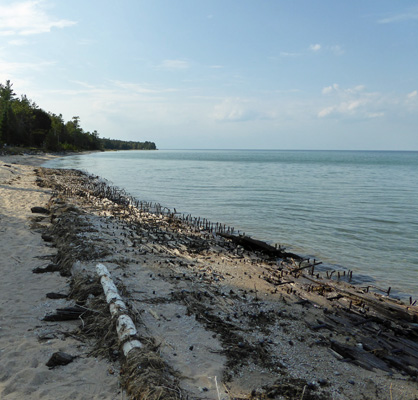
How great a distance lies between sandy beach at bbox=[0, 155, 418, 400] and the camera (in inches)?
209

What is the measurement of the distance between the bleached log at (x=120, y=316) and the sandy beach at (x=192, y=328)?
0.44 feet

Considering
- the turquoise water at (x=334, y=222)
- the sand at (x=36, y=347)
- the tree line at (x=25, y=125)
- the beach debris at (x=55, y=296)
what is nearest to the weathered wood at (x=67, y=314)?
the sand at (x=36, y=347)

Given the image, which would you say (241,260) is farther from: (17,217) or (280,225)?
(17,217)

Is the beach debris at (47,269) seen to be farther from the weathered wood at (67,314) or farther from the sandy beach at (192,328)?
the weathered wood at (67,314)

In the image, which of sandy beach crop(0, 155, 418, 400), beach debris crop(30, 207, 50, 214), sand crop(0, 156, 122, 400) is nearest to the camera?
sand crop(0, 156, 122, 400)

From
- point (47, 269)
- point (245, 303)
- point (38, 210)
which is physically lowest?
point (245, 303)

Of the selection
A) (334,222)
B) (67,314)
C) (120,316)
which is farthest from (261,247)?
(334,222)

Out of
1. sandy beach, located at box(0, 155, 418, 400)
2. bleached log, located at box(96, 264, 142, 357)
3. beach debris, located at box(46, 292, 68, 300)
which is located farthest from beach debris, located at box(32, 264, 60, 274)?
bleached log, located at box(96, 264, 142, 357)

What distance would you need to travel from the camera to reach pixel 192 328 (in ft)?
23.4

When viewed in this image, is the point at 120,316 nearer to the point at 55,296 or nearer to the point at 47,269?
the point at 55,296

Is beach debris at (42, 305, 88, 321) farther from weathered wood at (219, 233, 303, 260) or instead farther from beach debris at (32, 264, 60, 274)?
weathered wood at (219, 233, 303, 260)

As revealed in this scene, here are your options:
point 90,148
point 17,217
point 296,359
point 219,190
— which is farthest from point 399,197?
point 90,148

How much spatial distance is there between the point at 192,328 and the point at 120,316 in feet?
5.63

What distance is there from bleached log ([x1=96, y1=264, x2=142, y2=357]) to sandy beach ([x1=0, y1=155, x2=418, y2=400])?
0.13 m
